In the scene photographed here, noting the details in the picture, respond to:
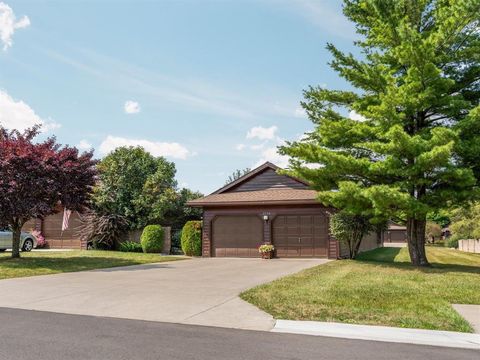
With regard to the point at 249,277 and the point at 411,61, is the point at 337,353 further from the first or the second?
the point at 411,61

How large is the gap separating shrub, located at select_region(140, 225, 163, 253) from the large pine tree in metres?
11.1

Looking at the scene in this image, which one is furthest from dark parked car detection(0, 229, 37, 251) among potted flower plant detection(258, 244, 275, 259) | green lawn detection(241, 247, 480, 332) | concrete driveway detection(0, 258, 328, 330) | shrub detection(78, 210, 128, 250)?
green lawn detection(241, 247, 480, 332)

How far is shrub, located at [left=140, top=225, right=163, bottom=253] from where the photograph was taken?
25.4m

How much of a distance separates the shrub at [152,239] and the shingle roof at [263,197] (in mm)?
3650

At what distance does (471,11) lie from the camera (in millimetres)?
14031

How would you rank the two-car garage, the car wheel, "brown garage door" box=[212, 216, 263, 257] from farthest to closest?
the car wheel < "brown garage door" box=[212, 216, 263, 257] < the two-car garage

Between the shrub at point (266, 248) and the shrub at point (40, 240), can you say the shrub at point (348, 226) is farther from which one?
the shrub at point (40, 240)

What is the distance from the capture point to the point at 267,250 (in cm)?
2172

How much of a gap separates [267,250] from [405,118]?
9.39m

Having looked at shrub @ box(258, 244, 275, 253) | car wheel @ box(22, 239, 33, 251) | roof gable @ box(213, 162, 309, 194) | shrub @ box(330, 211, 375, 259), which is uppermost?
roof gable @ box(213, 162, 309, 194)

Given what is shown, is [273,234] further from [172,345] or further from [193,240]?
[172,345]

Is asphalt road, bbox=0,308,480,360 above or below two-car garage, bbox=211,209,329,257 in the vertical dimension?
below

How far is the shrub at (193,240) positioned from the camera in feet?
78.6

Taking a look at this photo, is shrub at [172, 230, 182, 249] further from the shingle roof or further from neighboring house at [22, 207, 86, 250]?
neighboring house at [22, 207, 86, 250]
